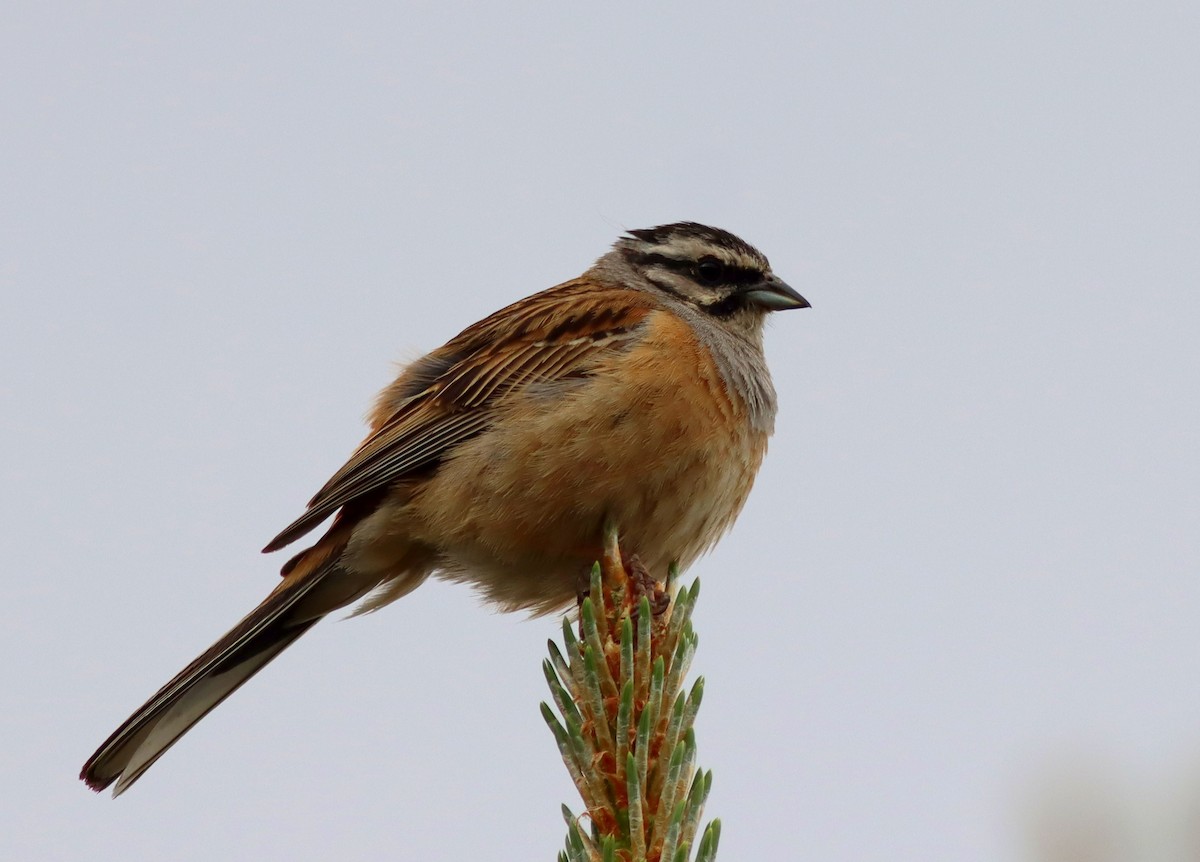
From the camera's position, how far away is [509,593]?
17.8 feet

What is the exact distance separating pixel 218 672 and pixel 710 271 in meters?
2.97

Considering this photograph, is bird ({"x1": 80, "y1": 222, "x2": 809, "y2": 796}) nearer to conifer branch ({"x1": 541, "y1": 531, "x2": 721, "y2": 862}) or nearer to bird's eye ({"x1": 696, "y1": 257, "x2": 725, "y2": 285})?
bird's eye ({"x1": 696, "y1": 257, "x2": 725, "y2": 285})

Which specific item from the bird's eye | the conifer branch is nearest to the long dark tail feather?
the conifer branch

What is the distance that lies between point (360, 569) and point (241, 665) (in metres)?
0.61

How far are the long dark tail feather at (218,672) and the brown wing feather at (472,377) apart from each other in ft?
0.75

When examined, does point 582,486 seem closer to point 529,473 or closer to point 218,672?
point 529,473

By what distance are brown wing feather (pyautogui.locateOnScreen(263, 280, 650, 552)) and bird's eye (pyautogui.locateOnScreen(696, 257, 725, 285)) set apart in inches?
20.4

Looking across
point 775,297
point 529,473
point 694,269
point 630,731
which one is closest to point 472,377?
point 529,473

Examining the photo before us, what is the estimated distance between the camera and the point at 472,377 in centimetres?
575

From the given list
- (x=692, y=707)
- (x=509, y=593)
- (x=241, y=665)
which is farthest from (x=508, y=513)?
(x=692, y=707)

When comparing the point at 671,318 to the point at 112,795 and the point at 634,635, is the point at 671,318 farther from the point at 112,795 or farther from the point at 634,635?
the point at 112,795

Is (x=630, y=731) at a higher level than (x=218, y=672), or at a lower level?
lower

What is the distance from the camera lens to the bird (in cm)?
507

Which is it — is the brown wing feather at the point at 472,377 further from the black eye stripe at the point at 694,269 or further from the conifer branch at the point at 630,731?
the conifer branch at the point at 630,731
